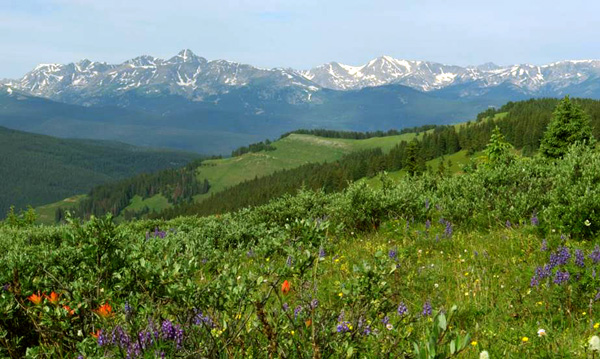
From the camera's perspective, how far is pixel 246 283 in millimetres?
3531

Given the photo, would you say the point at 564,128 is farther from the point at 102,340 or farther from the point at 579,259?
the point at 102,340

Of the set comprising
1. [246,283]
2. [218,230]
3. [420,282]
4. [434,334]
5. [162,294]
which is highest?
[434,334]

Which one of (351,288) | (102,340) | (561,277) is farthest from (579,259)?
(102,340)

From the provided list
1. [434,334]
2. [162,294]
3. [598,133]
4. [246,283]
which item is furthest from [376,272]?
[598,133]

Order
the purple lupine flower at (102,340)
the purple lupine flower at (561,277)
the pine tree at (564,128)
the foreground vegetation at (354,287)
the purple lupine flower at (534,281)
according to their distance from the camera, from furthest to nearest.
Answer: the pine tree at (564,128)
the purple lupine flower at (534,281)
the purple lupine flower at (561,277)
the foreground vegetation at (354,287)
the purple lupine flower at (102,340)

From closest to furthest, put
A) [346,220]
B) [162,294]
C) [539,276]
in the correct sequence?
[162,294] < [539,276] < [346,220]

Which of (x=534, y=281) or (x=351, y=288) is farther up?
(x=351, y=288)

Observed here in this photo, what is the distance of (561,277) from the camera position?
5828mm

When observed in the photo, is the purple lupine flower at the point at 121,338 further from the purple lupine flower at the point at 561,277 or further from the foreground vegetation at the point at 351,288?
the purple lupine flower at the point at 561,277

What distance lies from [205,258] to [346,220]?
4901mm

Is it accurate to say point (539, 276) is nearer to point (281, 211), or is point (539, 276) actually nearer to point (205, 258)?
point (205, 258)

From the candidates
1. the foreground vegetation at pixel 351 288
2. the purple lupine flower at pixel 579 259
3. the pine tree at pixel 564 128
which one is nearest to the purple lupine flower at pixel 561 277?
the foreground vegetation at pixel 351 288

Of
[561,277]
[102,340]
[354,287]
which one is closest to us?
[102,340]

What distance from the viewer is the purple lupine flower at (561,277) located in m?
5.75
